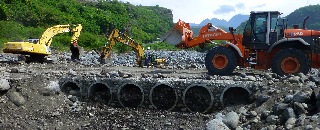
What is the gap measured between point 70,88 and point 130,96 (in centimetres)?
177

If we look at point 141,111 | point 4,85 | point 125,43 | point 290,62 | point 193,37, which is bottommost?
point 141,111

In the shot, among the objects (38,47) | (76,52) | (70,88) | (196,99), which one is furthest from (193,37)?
(76,52)

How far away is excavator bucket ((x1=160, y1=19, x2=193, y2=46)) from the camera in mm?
13125

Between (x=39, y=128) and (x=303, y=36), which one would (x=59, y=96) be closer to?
(x=39, y=128)

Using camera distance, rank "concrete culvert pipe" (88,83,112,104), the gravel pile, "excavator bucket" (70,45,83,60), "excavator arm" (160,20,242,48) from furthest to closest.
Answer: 1. "excavator bucket" (70,45,83,60)
2. the gravel pile
3. "excavator arm" (160,20,242,48)
4. "concrete culvert pipe" (88,83,112,104)

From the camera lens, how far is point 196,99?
11117 mm

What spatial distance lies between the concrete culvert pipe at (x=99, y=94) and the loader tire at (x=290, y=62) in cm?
467

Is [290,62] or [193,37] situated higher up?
[193,37]

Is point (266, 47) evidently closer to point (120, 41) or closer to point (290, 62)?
point (290, 62)

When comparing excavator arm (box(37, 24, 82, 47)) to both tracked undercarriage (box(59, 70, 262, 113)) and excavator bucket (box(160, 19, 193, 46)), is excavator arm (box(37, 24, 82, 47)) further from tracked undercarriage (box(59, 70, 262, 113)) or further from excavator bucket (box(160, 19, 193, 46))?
excavator bucket (box(160, 19, 193, 46))

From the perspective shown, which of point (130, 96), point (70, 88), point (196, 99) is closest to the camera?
point (196, 99)

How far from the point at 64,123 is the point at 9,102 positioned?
148 cm

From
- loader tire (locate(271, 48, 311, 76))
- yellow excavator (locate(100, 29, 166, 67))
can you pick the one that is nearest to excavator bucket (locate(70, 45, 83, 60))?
yellow excavator (locate(100, 29, 166, 67))

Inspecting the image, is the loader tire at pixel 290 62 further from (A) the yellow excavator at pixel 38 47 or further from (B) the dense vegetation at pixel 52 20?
(B) the dense vegetation at pixel 52 20
